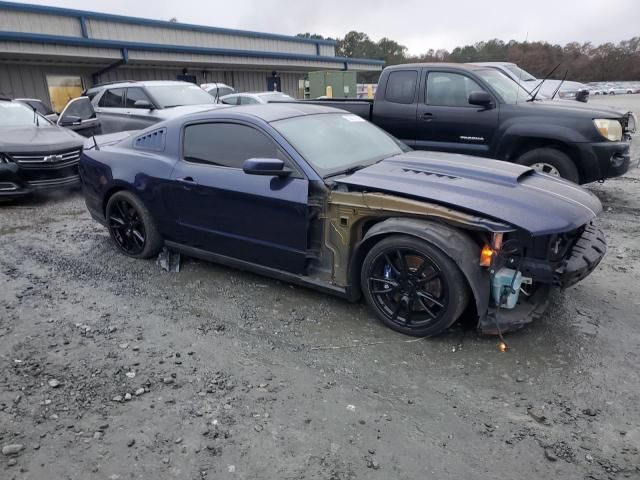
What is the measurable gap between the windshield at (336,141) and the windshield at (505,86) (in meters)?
2.86

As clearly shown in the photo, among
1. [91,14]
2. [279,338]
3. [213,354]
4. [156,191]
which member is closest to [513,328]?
[279,338]

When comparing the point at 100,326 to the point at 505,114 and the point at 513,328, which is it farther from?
the point at 505,114

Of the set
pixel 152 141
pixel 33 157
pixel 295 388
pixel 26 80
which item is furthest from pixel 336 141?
pixel 26 80

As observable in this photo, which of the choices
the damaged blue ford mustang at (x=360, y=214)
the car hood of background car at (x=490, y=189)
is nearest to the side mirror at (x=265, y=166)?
the damaged blue ford mustang at (x=360, y=214)

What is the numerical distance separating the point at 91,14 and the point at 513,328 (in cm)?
1884

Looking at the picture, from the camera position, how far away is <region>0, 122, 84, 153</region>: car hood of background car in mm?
7086

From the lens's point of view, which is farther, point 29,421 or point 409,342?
point 409,342

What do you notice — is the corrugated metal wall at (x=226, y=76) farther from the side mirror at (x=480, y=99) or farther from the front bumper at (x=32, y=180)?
the side mirror at (x=480, y=99)

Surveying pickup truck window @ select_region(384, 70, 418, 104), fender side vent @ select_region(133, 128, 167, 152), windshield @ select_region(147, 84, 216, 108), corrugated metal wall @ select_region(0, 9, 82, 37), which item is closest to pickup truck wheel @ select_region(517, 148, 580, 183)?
pickup truck window @ select_region(384, 70, 418, 104)

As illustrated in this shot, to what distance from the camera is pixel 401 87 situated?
720cm

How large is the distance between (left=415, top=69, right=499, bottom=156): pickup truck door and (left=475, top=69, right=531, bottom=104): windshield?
183mm

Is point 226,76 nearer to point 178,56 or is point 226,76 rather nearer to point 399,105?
point 178,56

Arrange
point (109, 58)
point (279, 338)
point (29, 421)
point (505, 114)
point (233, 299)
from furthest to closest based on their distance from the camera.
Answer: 1. point (109, 58)
2. point (505, 114)
3. point (233, 299)
4. point (279, 338)
5. point (29, 421)

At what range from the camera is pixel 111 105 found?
32.8 feet
